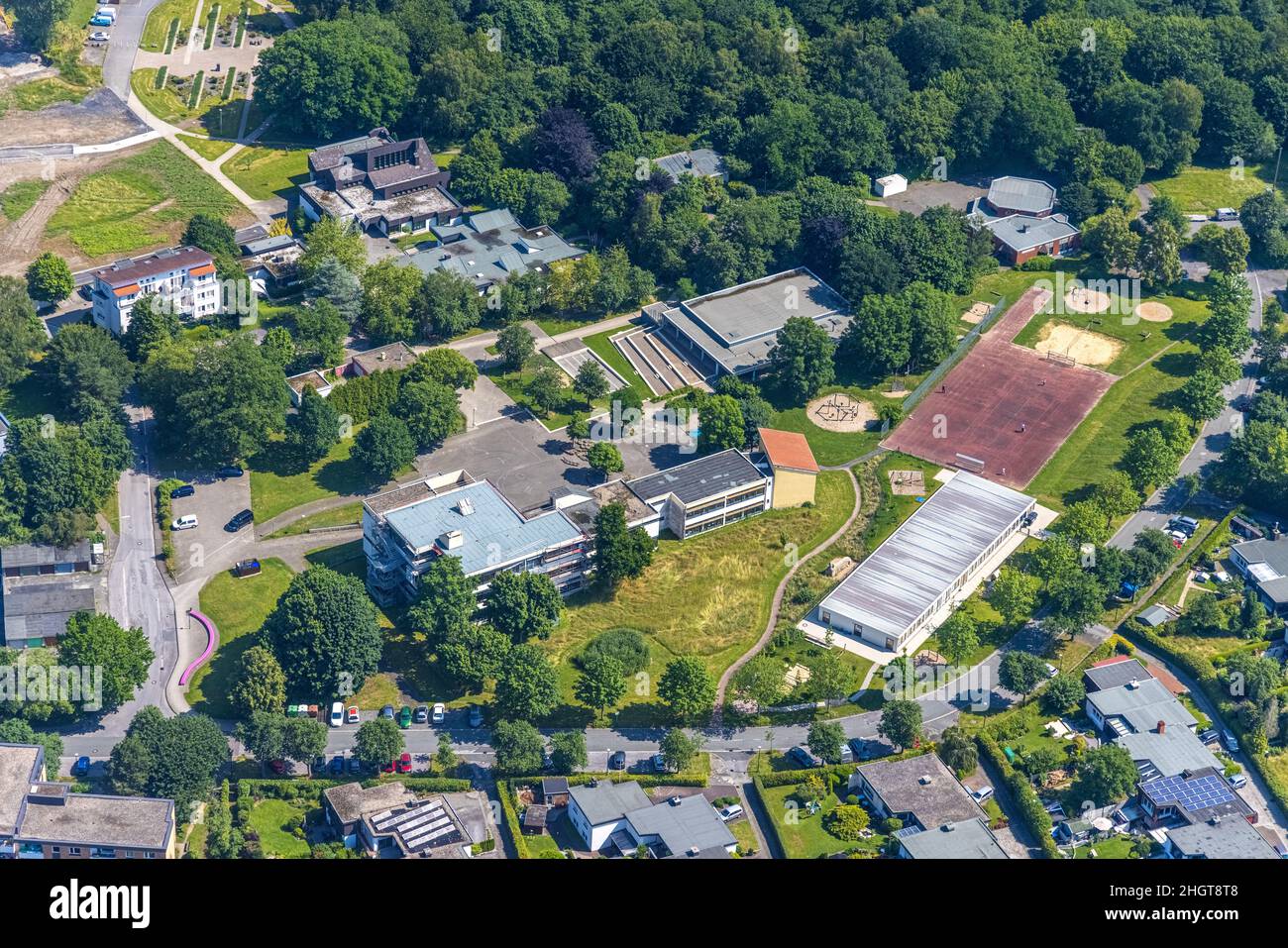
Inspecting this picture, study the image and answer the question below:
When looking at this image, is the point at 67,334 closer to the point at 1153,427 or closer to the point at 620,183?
the point at 620,183

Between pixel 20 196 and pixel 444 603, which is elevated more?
pixel 20 196

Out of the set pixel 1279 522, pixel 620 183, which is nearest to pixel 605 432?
pixel 620 183

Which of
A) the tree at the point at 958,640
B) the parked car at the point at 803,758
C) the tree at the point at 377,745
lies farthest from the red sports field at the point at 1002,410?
the tree at the point at 377,745

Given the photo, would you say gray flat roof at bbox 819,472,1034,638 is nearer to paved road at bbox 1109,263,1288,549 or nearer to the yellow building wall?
the yellow building wall

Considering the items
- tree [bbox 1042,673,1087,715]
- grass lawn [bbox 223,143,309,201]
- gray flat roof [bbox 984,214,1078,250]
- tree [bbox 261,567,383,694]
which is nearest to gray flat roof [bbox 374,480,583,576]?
tree [bbox 261,567,383,694]

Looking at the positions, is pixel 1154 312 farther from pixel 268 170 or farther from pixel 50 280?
pixel 50 280

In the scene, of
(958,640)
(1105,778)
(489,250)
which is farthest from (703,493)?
(489,250)
